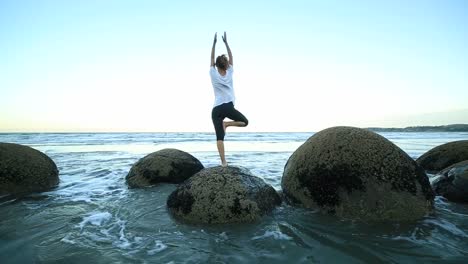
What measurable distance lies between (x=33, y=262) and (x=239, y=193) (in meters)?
2.66

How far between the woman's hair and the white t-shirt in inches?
3.9

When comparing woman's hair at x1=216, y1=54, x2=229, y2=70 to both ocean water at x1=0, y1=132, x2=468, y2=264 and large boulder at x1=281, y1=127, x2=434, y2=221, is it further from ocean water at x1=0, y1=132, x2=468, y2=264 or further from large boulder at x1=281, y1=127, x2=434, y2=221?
ocean water at x1=0, y1=132, x2=468, y2=264

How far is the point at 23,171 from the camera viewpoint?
7082 mm

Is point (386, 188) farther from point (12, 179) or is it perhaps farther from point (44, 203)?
point (12, 179)

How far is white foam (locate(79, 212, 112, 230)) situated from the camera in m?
4.73

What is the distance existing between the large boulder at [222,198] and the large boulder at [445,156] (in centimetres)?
546

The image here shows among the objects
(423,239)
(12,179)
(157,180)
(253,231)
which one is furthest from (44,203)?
(423,239)

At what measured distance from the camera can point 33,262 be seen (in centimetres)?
339

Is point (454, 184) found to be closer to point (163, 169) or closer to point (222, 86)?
point (222, 86)

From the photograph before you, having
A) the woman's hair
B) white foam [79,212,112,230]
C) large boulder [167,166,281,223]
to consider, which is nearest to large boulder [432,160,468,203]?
large boulder [167,166,281,223]

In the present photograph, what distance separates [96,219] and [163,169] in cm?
290

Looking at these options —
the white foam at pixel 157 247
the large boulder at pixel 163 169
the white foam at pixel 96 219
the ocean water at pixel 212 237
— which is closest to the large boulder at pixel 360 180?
the ocean water at pixel 212 237

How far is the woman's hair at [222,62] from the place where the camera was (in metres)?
6.28

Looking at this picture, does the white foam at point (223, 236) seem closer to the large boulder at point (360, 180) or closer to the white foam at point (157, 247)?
the white foam at point (157, 247)
